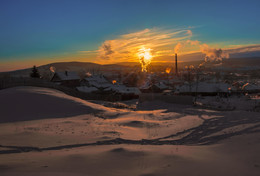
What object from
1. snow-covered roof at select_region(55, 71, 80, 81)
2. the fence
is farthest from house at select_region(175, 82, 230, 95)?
snow-covered roof at select_region(55, 71, 80, 81)

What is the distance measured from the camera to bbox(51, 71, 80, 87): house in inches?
2039

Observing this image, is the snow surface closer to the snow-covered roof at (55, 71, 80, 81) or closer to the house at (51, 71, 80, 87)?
the house at (51, 71, 80, 87)

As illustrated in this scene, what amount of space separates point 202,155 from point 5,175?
14.0 ft

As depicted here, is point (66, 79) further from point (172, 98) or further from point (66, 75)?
point (172, 98)

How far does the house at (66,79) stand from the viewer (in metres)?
51.8

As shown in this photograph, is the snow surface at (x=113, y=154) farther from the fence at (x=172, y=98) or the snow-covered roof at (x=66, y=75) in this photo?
the snow-covered roof at (x=66, y=75)

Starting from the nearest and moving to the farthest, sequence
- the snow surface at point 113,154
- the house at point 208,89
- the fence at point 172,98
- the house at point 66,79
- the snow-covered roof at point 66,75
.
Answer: the snow surface at point 113,154 → the fence at point 172,98 → the house at point 208,89 → the house at point 66,79 → the snow-covered roof at point 66,75

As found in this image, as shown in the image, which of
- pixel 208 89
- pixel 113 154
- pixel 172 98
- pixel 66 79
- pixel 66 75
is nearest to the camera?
pixel 113 154

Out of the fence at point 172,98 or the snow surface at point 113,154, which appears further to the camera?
the fence at point 172,98

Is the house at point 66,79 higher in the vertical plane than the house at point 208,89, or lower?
higher

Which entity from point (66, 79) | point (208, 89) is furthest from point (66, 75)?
point (208, 89)

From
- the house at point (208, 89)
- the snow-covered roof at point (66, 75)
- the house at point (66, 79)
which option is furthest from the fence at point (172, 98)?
the snow-covered roof at point (66, 75)

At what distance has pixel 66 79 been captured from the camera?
52594 mm

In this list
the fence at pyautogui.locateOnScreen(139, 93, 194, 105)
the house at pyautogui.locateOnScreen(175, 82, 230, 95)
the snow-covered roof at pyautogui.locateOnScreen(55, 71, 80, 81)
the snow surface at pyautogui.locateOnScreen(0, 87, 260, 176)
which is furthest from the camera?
the snow-covered roof at pyautogui.locateOnScreen(55, 71, 80, 81)
